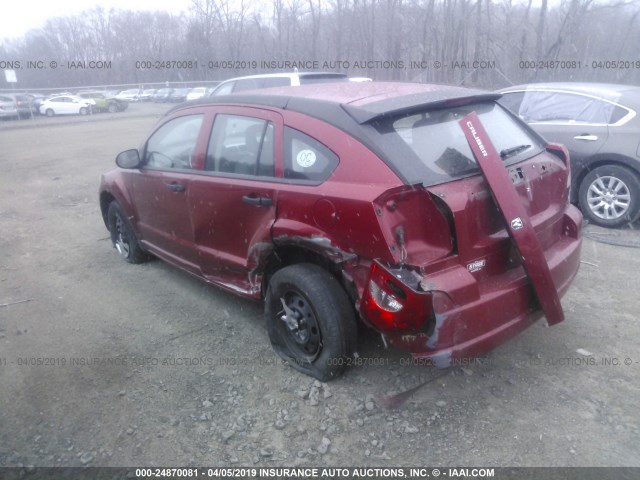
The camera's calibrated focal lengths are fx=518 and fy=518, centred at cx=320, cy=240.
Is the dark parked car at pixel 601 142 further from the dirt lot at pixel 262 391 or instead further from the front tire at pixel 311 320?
the front tire at pixel 311 320

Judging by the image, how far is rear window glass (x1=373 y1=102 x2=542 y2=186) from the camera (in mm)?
2779

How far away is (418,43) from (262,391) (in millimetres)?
22790

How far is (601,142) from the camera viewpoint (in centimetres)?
580

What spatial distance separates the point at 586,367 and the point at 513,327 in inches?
32.1

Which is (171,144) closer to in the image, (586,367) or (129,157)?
(129,157)

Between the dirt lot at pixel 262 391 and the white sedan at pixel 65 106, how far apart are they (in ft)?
91.9

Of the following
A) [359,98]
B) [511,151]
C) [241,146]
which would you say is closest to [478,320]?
[511,151]

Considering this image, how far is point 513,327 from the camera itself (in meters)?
2.86

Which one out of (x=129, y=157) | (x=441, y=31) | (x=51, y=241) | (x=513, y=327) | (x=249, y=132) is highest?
(x=441, y=31)

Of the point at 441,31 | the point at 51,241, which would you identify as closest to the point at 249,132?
the point at 51,241

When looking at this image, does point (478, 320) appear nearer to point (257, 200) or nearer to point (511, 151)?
point (511, 151)

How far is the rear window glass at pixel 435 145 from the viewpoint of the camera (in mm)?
2779

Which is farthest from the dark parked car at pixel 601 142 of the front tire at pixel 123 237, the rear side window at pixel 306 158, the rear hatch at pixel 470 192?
the front tire at pixel 123 237

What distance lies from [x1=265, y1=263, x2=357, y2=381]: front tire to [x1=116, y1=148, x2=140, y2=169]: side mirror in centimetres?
199
